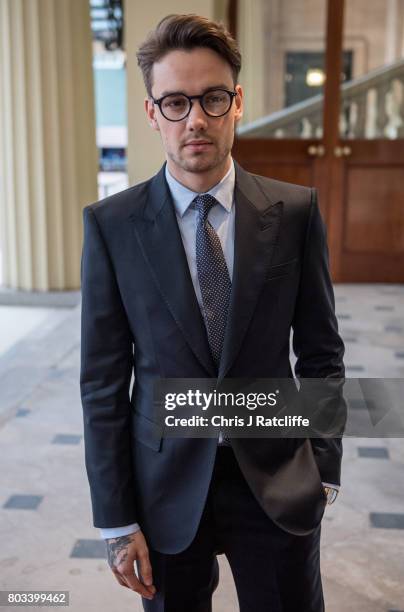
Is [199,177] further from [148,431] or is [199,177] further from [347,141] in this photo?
[347,141]

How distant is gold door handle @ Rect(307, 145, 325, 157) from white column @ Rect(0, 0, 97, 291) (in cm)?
185

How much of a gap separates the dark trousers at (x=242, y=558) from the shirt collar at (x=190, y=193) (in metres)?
0.42

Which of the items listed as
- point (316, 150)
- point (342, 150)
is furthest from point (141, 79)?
point (342, 150)

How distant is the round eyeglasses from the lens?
1193 mm

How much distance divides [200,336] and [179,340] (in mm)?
38

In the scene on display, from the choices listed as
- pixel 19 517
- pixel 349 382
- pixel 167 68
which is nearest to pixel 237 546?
pixel 349 382

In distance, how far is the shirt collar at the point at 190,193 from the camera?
1.26m

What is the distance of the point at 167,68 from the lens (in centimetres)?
119

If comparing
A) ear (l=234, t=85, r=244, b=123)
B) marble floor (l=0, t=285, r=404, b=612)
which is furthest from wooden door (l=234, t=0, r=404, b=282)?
ear (l=234, t=85, r=244, b=123)

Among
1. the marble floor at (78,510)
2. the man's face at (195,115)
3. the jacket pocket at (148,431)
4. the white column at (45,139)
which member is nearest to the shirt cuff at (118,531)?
the jacket pocket at (148,431)

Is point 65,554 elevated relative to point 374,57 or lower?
lower

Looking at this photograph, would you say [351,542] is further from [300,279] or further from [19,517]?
[300,279]

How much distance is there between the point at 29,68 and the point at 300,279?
5284mm

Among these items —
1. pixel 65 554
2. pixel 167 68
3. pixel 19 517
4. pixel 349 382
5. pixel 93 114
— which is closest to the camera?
pixel 167 68
